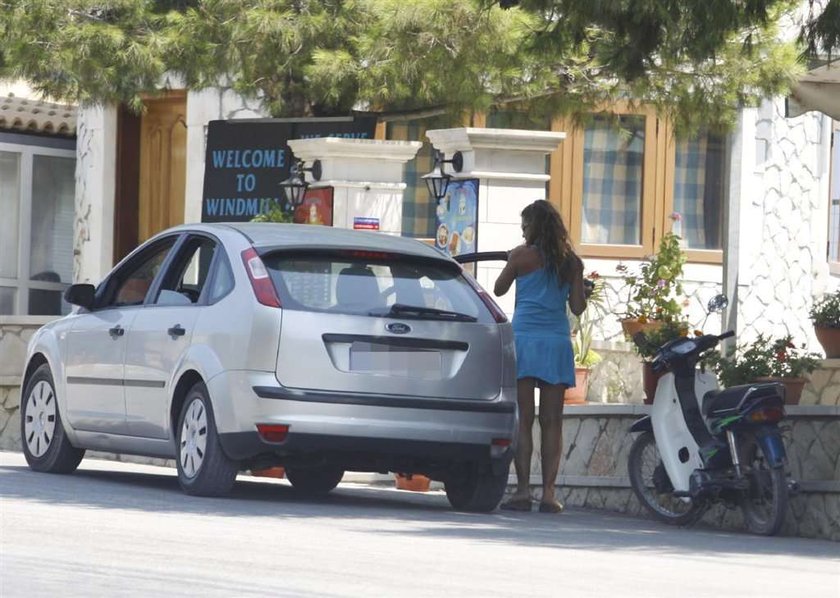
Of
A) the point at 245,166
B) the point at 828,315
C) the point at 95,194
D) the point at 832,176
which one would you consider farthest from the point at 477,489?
the point at 95,194

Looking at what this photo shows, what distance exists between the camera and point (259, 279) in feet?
37.3

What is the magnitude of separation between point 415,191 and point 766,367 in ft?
34.3

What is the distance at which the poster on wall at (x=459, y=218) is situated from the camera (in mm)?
16594

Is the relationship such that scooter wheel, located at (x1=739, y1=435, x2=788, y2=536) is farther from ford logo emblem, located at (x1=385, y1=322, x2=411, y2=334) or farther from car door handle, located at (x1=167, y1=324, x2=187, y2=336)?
car door handle, located at (x1=167, y1=324, x2=187, y2=336)

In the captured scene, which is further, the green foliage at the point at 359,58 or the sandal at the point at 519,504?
the green foliage at the point at 359,58

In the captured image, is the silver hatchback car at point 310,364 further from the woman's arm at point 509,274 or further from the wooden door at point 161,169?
the wooden door at point 161,169

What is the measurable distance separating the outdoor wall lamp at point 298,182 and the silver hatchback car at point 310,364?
190 inches

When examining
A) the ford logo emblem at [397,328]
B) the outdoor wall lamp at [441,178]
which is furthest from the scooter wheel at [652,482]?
Result: the outdoor wall lamp at [441,178]

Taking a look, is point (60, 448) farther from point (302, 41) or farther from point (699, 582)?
point (699, 582)

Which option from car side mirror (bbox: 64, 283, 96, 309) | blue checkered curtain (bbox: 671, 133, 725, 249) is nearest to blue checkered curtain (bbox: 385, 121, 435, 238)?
blue checkered curtain (bbox: 671, 133, 725, 249)

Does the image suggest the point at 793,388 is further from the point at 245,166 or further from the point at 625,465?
the point at 245,166

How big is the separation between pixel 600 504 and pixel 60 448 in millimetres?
3529

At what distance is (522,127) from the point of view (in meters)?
20.3

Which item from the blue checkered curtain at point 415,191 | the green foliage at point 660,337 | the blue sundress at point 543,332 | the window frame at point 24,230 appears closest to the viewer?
the blue sundress at point 543,332
